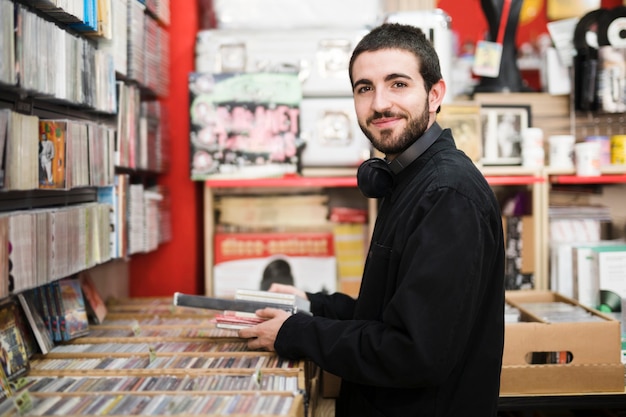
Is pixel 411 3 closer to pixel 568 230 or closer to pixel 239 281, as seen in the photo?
pixel 568 230

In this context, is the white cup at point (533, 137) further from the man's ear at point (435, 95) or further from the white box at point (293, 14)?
the man's ear at point (435, 95)

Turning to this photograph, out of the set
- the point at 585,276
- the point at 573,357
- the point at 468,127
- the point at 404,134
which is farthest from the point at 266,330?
the point at 585,276

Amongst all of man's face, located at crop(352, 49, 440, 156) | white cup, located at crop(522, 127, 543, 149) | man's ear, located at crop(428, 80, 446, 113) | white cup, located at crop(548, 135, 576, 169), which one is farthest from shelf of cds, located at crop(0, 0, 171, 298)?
white cup, located at crop(548, 135, 576, 169)

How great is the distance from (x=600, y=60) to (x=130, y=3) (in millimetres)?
2086

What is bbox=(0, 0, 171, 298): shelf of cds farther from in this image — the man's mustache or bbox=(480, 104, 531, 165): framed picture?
bbox=(480, 104, 531, 165): framed picture

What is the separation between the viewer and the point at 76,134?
1.78 meters

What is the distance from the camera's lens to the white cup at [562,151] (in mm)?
2686

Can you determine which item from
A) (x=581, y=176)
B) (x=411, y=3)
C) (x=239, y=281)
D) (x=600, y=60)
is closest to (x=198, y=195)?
(x=239, y=281)

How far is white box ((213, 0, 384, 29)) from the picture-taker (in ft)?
8.88

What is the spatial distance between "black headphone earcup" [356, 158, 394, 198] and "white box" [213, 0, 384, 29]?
1.27 meters

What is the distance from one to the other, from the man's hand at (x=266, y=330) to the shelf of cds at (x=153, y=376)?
0.11 feet

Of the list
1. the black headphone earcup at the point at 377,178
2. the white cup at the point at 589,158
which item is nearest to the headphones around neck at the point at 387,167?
the black headphone earcup at the point at 377,178

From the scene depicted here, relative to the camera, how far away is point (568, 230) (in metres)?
2.81

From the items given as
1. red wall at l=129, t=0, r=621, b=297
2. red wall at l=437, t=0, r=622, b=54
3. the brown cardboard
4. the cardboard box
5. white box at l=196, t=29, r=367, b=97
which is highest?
red wall at l=437, t=0, r=622, b=54
